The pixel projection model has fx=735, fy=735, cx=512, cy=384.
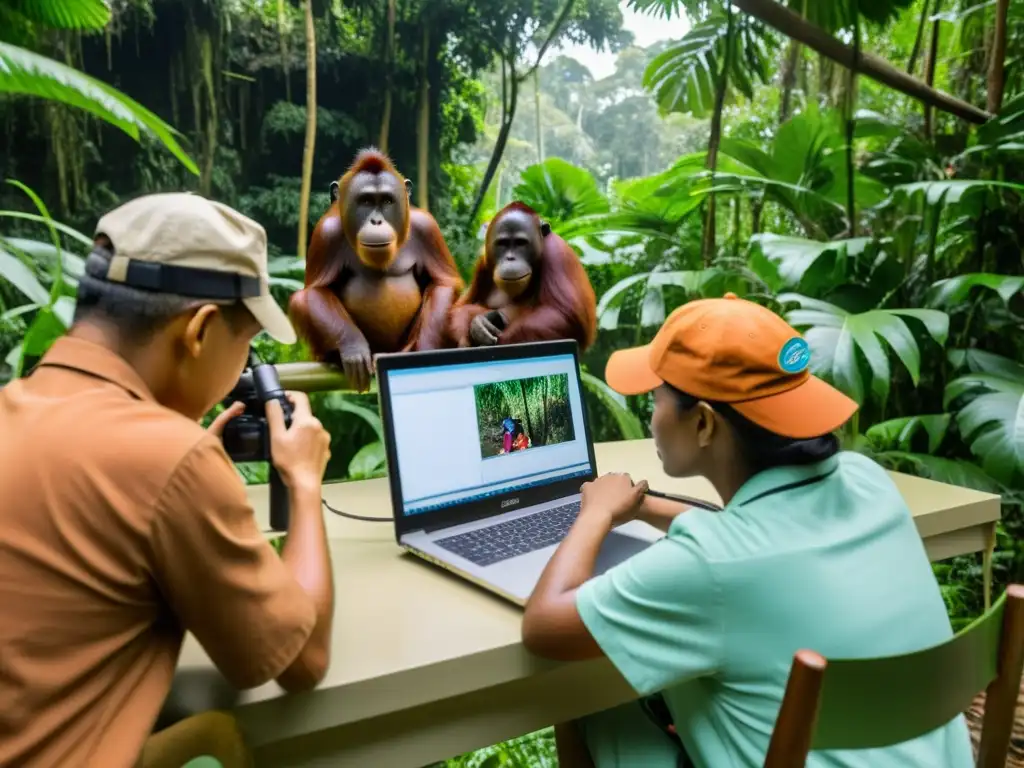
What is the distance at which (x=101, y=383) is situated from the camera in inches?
23.2

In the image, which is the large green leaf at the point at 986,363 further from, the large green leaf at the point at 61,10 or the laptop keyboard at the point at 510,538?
the large green leaf at the point at 61,10

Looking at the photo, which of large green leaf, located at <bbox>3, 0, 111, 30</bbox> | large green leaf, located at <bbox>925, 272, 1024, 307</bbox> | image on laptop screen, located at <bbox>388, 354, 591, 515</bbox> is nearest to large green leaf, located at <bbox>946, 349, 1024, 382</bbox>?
large green leaf, located at <bbox>925, 272, 1024, 307</bbox>

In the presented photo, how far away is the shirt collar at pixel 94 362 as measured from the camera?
595 millimetres

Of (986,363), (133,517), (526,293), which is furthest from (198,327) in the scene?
(986,363)

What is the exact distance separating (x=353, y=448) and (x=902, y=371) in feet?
6.46

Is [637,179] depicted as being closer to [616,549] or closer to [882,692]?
[616,549]

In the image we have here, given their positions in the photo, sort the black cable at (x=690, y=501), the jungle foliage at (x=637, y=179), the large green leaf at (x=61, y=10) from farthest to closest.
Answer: the jungle foliage at (x=637, y=179) → the large green leaf at (x=61, y=10) → the black cable at (x=690, y=501)

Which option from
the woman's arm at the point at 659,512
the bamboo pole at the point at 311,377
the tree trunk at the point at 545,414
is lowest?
the woman's arm at the point at 659,512

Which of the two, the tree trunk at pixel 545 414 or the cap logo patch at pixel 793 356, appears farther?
the tree trunk at pixel 545 414

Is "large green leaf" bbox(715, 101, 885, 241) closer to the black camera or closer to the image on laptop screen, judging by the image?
the image on laptop screen

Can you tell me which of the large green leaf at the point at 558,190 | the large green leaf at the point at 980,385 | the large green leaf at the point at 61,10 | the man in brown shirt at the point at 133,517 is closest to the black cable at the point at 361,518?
the man in brown shirt at the point at 133,517

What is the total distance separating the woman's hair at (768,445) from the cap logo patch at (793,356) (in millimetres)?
70

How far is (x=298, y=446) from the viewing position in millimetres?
787

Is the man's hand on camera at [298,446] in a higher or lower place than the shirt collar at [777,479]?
higher
